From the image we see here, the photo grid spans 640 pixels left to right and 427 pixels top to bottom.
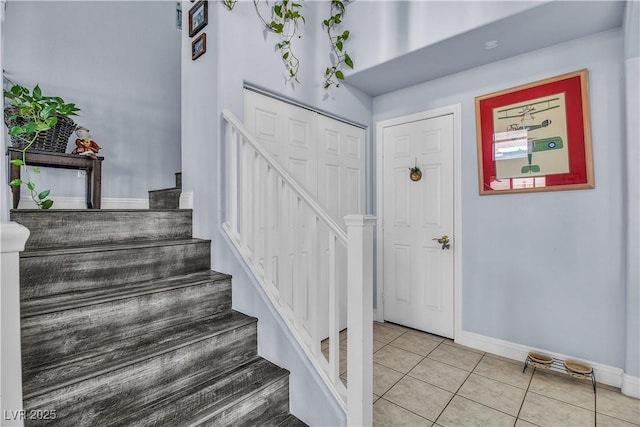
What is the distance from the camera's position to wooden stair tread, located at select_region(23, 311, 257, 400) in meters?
1.14

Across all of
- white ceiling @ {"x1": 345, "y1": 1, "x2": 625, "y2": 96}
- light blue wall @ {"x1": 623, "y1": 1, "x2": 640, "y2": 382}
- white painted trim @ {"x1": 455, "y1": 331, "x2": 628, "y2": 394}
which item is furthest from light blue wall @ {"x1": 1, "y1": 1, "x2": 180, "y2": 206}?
light blue wall @ {"x1": 623, "y1": 1, "x2": 640, "y2": 382}

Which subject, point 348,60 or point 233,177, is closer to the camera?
point 233,177

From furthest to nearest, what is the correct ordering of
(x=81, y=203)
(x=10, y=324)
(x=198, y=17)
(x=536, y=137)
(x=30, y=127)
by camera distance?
1. (x=81, y=203)
2. (x=536, y=137)
3. (x=198, y=17)
4. (x=30, y=127)
5. (x=10, y=324)

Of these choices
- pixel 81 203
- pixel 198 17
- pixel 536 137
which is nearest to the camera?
pixel 198 17

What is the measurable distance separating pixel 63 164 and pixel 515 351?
3612 mm

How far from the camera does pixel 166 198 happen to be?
2693 millimetres

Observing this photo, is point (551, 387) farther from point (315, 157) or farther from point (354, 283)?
point (315, 157)

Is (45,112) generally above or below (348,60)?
below

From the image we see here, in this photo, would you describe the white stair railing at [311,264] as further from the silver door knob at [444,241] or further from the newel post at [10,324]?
the silver door knob at [444,241]

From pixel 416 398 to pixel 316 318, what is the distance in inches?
38.5

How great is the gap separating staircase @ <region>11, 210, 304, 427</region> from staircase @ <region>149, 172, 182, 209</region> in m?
0.62

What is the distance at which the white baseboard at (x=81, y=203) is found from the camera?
2.56 m

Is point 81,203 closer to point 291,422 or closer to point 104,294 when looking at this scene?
point 104,294

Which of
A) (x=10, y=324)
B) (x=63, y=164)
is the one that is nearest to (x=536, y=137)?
(x=10, y=324)
